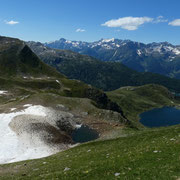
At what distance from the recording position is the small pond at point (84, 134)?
196 ft

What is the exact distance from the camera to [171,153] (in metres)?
23.1

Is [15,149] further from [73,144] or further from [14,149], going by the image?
[73,144]

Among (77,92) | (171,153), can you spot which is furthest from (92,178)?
(77,92)

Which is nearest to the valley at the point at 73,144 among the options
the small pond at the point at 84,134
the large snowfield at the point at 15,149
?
the large snowfield at the point at 15,149

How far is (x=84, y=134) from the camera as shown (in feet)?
206

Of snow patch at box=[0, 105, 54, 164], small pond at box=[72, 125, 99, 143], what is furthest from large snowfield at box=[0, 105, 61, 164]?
small pond at box=[72, 125, 99, 143]

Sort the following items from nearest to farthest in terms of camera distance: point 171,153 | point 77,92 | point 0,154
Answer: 1. point 171,153
2. point 0,154
3. point 77,92

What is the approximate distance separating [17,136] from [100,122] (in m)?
27.7

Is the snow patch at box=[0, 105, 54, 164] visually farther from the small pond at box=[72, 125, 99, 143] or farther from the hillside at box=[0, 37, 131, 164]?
the small pond at box=[72, 125, 99, 143]

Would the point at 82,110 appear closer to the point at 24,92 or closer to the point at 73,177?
the point at 73,177

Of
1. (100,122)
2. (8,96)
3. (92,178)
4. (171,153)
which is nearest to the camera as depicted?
(92,178)

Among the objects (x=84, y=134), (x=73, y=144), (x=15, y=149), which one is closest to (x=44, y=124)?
(x=73, y=144)

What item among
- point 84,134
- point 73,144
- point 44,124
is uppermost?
point 44,124

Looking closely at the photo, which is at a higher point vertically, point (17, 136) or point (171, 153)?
point (171, 153)
